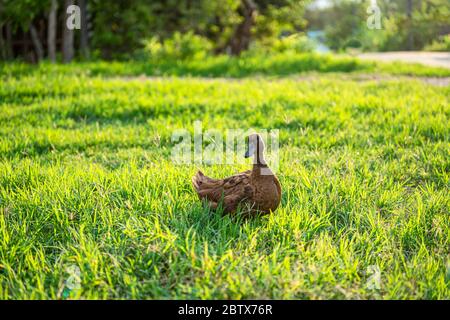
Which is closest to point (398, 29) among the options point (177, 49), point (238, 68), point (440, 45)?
point (440, 45)

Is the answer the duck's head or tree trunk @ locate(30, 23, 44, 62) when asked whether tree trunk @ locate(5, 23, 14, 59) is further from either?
the duck's head

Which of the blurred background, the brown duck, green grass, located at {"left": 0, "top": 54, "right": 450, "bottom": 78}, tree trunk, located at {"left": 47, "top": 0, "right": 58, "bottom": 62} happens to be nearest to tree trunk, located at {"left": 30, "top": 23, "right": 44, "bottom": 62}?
the blurred background

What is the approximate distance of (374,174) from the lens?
4.22 metres

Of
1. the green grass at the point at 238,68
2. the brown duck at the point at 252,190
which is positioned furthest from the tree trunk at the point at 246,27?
the brown duck at the point at 252,190

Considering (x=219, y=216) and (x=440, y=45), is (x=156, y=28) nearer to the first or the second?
(x=440, y=45)

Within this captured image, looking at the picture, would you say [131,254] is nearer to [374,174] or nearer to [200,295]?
[200,295]

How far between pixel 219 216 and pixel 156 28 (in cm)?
1037

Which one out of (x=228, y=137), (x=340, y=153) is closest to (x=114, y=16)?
(x=228, y=137)

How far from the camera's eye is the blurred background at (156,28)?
10812mm

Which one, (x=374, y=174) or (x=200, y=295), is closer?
(x=200, y=295)

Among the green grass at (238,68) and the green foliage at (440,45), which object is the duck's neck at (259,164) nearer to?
the green grass at (238,68)

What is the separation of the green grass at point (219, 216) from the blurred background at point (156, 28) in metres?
4.46

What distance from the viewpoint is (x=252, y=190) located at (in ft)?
10.3
